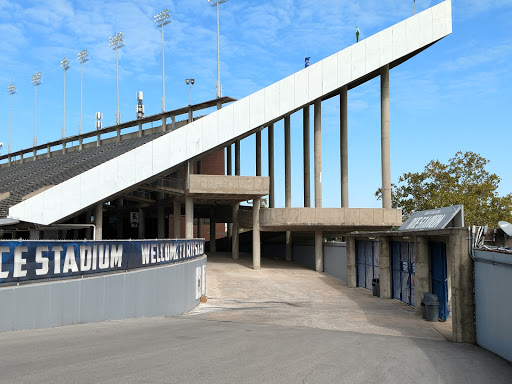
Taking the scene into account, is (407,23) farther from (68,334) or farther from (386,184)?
(68,334)

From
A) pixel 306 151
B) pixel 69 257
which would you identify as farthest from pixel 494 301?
pixel 306 151

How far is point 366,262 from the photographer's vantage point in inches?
1469

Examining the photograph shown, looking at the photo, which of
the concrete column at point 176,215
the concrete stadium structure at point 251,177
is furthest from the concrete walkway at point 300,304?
the concrete column at point 176,215

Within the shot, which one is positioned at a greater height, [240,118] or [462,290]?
[240,118]

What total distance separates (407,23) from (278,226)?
2510cm

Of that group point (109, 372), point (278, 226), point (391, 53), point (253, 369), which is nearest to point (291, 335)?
point (253, 369)

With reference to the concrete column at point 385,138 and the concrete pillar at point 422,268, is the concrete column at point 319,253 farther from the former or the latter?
the concrete pillar at point 422,268

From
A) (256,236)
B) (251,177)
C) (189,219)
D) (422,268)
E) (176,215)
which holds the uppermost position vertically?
(251,177)

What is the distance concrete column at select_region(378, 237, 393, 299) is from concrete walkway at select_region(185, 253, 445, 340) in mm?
1188

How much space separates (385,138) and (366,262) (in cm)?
2138

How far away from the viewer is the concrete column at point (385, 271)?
3144cm

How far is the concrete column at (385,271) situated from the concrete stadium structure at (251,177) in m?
17.5

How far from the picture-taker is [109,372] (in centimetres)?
873

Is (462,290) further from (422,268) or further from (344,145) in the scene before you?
(344,145)
